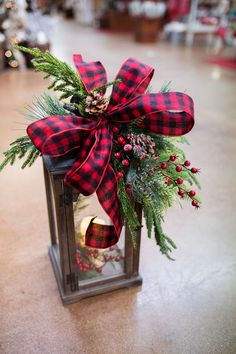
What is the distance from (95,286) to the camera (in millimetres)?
1313

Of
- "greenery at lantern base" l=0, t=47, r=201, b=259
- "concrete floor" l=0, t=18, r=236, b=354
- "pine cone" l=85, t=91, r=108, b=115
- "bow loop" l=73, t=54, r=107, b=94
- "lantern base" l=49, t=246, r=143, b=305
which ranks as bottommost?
"concrete floor" l=0, t=18, r=236, b=354

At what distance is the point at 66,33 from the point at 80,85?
7619mm

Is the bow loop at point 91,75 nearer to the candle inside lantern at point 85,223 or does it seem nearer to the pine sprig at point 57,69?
the pine sprig at point 57,69

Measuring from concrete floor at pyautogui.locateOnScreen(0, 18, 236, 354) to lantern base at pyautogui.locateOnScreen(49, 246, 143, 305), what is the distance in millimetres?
32

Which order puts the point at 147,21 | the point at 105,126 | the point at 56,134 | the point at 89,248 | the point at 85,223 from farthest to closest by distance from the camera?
1. the point at 147,21
2. the point at 89,248
3. the point at 85,223
4. the point at 105,126
5. the point at 56,134

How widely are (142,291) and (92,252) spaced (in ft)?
0.96

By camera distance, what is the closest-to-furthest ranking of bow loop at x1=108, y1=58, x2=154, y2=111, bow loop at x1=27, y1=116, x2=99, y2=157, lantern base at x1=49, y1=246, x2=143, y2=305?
bow loop at x1=27, y1=116, x2=99, y2=157, bow loop at x1=108, y1=58, x2=154, y2=111, lantern base at x1=49, y1=246, x2=143, y2=305

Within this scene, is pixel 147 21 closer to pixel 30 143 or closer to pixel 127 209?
pixel 30 143

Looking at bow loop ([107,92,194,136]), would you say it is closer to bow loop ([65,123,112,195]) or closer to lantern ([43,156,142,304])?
bow loop ([65,123,112,195])

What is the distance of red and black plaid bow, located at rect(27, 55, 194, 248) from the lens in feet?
2.90

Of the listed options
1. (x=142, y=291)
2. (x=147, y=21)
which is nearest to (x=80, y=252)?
(x=142, y=291)

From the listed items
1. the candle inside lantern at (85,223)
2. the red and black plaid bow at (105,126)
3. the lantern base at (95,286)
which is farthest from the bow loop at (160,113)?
the lantern base at (95,286)

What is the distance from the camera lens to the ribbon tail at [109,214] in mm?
944

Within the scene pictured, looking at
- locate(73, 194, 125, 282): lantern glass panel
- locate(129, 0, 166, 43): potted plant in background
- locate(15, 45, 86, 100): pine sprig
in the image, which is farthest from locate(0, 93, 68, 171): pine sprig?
locate(129, 0, 166, 43): potted plant in background
